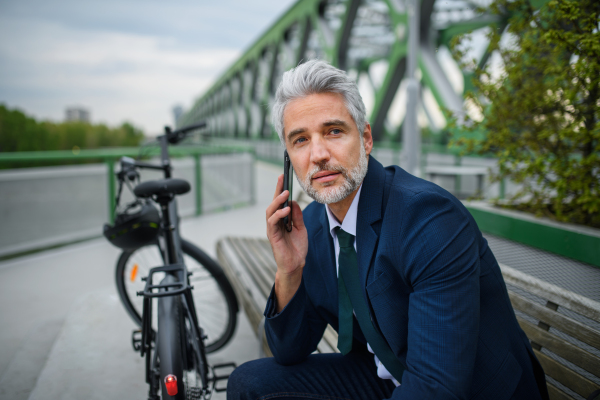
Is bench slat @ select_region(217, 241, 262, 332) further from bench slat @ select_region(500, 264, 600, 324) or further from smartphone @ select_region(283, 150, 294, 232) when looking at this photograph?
bench slat @ select_region(500, 264, 600, 324)

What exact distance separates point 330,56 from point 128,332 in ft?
62.1

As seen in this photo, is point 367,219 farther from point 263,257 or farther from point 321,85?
point 263,257

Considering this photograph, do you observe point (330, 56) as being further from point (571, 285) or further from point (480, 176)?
point (571, 285)

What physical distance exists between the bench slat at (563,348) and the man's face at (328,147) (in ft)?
2.91

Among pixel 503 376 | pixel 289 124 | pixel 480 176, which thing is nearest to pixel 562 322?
pixel 503 376

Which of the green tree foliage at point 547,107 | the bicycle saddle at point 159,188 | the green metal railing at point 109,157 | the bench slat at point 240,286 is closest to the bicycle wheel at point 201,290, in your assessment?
the bench slat at point 240,286

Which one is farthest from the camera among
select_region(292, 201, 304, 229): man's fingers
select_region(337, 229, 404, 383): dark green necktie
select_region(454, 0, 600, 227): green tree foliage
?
select_region(454, 0, 600, 227): green tree foliage

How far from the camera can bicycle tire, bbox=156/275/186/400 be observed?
1.75 meters

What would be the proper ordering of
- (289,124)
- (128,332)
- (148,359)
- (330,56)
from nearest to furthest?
1. (289,124)
2. (148,359)
3. (128,332)
4. (330,56)

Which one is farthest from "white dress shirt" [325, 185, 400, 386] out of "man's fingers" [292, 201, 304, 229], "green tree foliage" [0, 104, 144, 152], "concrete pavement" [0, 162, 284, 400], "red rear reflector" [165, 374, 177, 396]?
"green tree foliage" [0, 104, 144, 152]

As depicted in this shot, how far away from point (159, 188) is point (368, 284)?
1.27 m

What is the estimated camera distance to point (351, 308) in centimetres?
147

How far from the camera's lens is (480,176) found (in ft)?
22.4

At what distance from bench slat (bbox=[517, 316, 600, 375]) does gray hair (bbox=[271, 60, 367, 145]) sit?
101 centimetres
